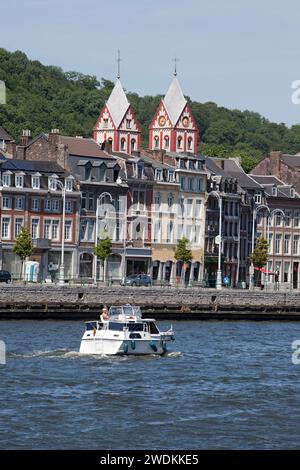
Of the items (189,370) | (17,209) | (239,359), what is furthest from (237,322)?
(189,370)

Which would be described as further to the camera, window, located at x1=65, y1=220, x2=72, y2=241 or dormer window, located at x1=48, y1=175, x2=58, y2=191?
window, located at x1=65, y1=220, x2=72, y2=241

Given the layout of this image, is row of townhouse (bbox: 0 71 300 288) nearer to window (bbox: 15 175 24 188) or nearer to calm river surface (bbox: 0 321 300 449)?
window (bbox: 15 175 24 188)

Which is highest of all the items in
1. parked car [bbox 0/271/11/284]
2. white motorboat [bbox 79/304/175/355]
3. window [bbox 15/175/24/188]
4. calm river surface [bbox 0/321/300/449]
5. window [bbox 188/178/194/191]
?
window [bbox 188/178/194/191]

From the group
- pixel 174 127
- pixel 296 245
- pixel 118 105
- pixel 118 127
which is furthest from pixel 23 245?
pixel 296 245

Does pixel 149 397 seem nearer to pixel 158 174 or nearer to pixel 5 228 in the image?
pixel 5 228

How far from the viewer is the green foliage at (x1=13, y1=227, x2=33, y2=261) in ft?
408

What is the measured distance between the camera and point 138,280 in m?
131

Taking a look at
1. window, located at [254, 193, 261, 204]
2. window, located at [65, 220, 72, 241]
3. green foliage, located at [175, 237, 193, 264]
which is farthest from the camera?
window, located at [254, 193, 261, 204]

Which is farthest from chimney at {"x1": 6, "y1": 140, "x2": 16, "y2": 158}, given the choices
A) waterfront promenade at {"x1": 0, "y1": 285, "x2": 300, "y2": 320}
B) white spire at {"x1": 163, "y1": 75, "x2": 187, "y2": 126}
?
white spire at {"x1": 163, "y1": 75, "x2": 187, "y2": 126}

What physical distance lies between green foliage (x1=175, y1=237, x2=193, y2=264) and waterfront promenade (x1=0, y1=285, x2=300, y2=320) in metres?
14.1

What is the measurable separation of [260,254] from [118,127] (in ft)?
58.2

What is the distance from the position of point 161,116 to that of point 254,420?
99366 millimetres

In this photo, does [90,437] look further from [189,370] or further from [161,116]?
[161,116]

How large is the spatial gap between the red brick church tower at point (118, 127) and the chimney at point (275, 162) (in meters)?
20.5
